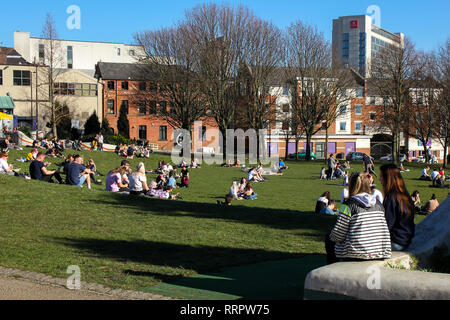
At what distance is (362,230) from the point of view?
6672mm

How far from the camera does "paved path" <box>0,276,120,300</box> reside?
707 cm

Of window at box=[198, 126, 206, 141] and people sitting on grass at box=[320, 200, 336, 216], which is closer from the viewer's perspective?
people sitting on grass at box=[320, 200, 336, 216]

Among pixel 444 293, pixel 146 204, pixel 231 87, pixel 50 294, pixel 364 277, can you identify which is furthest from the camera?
pixel 231 87

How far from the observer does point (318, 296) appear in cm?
620

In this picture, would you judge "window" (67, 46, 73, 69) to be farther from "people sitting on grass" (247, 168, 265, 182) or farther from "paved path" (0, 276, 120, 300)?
"paved path" (0, 276, 120, 300)

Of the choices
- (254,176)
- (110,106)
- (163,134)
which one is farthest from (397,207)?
(110,106)

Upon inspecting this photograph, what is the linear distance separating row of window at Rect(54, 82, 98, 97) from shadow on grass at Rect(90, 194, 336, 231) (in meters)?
59.1

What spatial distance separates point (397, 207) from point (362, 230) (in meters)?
1.13

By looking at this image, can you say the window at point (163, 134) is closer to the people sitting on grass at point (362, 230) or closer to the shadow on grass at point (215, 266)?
the shadow on grass at point (215, 266)

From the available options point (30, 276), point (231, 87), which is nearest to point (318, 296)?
point (30, 276)

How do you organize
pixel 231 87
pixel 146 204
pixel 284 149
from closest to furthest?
1. pixel 146 204
2. pixel 231 87
3. pixel 284 149

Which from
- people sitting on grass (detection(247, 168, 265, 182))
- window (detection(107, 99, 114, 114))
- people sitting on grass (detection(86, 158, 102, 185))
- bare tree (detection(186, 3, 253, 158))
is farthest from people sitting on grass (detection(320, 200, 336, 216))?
window (detection(107, 99, 114, 114))

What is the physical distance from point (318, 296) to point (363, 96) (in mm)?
78468

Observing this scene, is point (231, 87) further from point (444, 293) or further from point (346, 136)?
point (444, 293)
